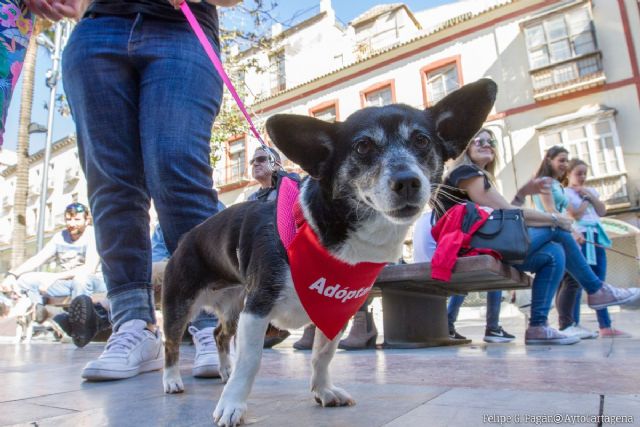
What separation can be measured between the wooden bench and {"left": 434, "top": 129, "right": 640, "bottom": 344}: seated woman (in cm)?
21

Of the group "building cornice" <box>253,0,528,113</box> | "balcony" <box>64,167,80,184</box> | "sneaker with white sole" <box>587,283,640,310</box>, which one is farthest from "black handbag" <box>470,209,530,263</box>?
Answer: "balcony" <box>64,167,80,184</box>

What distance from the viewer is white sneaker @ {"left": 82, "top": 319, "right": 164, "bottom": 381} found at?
226cm

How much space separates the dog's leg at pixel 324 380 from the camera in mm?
1634

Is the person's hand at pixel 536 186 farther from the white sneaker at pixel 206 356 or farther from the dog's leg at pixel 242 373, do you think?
the dog's leg at pixel 242 373

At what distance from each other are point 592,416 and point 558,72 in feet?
57.8

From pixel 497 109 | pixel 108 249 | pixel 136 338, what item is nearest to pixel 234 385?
pixel 136 338

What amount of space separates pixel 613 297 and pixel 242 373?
3.72 metres

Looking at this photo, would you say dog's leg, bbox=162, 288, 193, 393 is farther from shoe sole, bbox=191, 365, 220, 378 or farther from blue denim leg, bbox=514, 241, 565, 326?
blue denim leg, bbox=514, 241, 565, 326

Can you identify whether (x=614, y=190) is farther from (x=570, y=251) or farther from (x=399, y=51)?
(x=570, y=251)

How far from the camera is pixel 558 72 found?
1639cm

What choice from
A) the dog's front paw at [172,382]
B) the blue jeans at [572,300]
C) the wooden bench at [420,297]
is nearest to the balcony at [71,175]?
the wooden bench at [420,297]

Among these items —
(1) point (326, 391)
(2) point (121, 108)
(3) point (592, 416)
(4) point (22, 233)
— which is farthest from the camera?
(4) point (22, 233)

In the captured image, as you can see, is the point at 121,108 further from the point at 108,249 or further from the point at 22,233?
the point at 22,233

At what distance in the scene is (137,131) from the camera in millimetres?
2602
